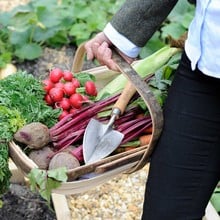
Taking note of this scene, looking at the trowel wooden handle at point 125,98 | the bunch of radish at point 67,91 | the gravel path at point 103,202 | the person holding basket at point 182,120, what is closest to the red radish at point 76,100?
the bunch of radish at point 67,91

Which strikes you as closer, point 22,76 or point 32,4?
point 22,76

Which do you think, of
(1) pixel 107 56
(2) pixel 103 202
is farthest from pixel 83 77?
(2) pixel 103 202

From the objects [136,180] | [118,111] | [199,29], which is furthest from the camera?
[136,180]

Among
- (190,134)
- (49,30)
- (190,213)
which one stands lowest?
(49,30)

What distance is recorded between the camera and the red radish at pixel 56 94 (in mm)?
2152

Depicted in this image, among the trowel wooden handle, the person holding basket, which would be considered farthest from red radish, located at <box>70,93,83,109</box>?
the person holding basket

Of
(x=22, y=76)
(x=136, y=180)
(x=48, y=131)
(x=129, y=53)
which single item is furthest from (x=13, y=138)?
(x=136, y=180)

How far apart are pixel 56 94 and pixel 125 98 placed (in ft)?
0.70

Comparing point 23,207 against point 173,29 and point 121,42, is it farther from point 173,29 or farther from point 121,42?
point 173,29

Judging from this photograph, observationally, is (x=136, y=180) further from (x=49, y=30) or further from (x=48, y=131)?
(x=49, y=30)

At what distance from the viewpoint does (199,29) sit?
1670mm

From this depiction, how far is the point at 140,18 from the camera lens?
1.90 metres

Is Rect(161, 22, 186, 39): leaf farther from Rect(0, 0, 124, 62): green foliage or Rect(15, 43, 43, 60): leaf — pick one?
Rect(15, 43, 43, 60): leaf

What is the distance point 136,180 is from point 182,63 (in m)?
1.05
